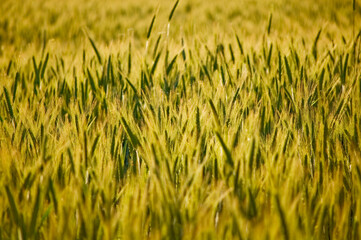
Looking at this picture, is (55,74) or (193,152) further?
(55,74)

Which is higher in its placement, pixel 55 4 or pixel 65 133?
pixel 55 4

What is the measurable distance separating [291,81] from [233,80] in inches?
6.3

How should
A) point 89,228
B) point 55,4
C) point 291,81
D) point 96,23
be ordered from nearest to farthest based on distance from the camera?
point 89,228 < point 291,81 < point 96,23 < point 55,4

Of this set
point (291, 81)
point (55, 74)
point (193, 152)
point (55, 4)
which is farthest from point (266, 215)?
point (55, 4)

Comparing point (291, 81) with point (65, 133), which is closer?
point (65, 133)

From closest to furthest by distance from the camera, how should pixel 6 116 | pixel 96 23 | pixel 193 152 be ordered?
pixel 193 152 < pixel 6 116 < pixel 96 23

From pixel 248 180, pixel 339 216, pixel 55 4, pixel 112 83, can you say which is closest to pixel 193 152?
pixel 248 180

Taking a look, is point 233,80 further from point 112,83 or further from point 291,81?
point 112,83

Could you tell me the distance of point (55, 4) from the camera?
10.1 ft

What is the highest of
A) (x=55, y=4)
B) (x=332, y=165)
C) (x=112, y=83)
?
(x=55, y=4)

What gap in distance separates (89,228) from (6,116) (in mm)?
436

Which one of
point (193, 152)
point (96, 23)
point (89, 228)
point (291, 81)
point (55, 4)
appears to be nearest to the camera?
point (89, 228)

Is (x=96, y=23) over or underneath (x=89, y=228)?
over

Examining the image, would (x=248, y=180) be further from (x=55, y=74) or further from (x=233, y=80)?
(x=55, y=74)
